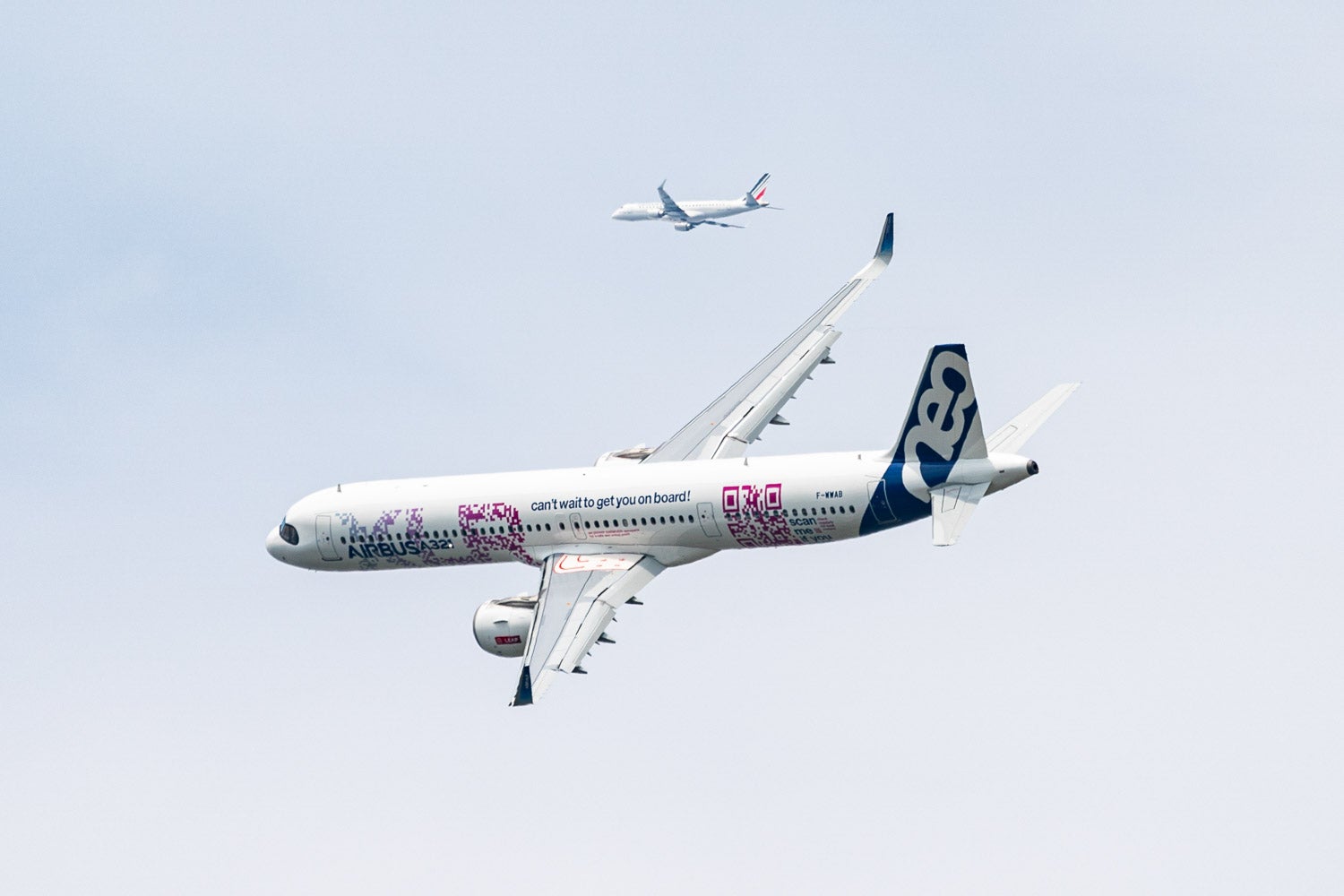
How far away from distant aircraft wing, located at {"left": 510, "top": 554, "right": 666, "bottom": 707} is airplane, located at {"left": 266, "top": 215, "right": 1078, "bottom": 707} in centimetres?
7

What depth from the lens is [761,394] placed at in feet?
333

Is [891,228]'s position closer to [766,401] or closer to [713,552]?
[766,401]

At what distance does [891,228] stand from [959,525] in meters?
30.3

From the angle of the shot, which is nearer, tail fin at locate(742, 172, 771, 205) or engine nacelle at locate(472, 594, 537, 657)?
engine nacelle at locate(472, 594, 537, 657)

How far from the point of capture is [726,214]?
7726 inches

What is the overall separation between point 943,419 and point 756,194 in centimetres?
11324

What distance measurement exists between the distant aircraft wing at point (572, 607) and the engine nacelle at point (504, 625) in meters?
0.49

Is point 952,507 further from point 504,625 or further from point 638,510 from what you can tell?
point 504,625

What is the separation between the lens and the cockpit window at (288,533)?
9732 centimetres

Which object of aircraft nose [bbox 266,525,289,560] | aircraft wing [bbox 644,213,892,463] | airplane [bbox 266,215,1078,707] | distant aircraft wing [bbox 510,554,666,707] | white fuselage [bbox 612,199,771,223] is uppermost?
white fuselage [bbox 612,199,771,223]

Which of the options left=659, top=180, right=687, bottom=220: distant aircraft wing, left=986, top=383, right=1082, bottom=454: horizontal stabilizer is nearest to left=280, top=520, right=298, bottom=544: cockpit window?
left=986, top=383, right=1082, bottom=454: horizontal stabilizer

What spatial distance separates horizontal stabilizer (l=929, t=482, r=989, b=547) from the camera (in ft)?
270

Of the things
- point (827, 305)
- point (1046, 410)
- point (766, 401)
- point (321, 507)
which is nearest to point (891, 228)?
point (827, 305)

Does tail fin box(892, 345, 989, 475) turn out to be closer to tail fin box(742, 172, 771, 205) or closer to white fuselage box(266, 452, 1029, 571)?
white fuselage box(266, 452, 1029, 571)
